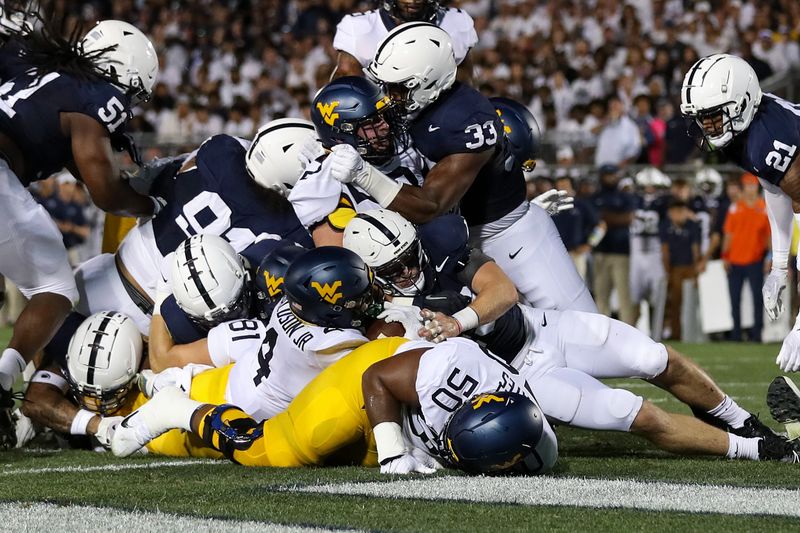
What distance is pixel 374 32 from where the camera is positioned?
609cm

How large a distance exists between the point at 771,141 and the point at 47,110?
3145 millimetres

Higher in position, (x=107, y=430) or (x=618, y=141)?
(x=107, y=430)

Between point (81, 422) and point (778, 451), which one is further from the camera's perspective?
point (81, 422)

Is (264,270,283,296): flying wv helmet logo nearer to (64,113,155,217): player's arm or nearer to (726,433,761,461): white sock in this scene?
(64,113,155,217): player's arm

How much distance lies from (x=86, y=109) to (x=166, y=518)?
8.75ft

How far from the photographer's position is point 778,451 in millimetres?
4457

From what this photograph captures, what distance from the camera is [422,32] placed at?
5148mm

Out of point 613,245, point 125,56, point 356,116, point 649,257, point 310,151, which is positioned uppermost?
point 125,56

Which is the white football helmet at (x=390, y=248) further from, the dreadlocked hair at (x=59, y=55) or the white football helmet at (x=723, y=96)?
the dreadlocked hair at (x=59, y=55)

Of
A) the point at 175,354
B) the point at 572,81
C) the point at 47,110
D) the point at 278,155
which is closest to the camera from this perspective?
the point at 175,354

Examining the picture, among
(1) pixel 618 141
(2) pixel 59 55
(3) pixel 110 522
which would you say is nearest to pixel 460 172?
(2) pixel 59 55

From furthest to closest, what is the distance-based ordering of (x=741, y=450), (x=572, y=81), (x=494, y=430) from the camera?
(x=572, y=81)
(x=741, y=450)
(x=494, y=430)

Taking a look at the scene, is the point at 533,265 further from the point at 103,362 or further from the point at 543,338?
the point at 103,362

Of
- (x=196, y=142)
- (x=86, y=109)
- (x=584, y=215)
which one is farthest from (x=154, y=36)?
(x=86, y=109)
